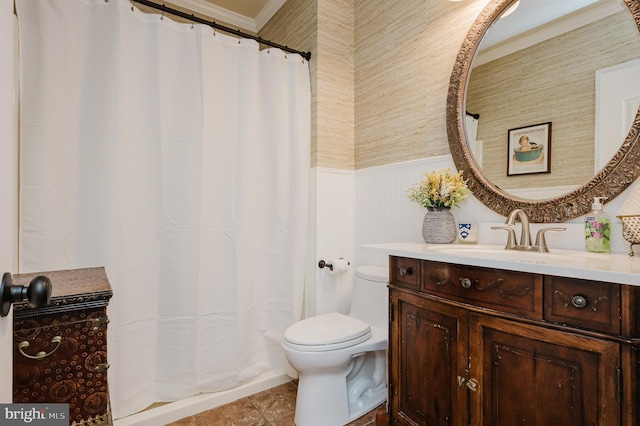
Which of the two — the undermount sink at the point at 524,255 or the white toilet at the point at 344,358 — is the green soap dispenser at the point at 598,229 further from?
the white toilet at the point at 344,358

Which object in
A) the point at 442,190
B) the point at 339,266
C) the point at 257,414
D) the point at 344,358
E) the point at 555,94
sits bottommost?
the point at 257,414

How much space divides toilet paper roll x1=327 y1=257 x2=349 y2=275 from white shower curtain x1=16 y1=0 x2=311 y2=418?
0.20 meters

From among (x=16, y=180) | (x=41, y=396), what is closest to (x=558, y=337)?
(x=41, y=396)

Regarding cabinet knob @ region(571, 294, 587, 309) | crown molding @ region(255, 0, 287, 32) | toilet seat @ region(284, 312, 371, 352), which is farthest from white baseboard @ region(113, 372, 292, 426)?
crown molding @ region(255, 0, 287, 32)

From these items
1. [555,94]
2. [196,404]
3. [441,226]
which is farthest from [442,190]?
[196,404]

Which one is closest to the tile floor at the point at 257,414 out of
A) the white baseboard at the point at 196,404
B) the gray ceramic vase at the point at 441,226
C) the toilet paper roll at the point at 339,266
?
the white baseboard at the point at 196,404

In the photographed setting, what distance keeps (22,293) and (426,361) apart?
1.20 meters

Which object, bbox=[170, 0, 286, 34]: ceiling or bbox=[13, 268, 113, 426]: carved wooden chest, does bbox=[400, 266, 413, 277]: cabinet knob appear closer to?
bbox=[13, 268, 113, 426]: carved wooden chest

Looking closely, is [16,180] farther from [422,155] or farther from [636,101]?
[636,101]

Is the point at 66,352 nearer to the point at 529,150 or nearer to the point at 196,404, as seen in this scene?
the point at 196,404

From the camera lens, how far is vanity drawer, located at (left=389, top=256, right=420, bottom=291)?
4.17 feet

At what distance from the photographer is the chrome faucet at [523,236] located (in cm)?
124

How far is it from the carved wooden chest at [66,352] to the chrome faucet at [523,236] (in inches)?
58.7

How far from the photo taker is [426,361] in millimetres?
1210
